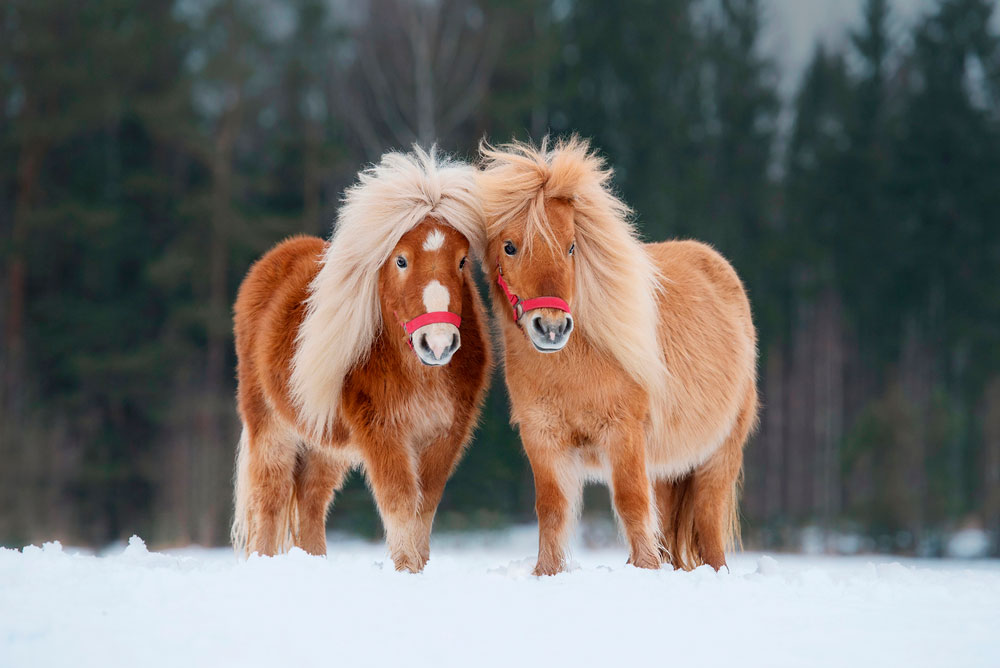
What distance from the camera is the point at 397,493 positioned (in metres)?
4.62

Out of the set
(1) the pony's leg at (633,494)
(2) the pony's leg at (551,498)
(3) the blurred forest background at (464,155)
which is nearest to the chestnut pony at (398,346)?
(2) the pony's leg at (551,498)

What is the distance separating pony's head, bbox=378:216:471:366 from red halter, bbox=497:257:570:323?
0.24 metres

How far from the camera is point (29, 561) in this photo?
4.21 meters

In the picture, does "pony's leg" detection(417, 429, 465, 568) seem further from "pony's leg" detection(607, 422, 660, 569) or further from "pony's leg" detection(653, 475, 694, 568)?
"pony's leg" detection(653, 475, 694, 568)

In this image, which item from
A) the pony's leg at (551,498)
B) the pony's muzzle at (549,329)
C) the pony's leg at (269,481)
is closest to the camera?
the pony's muzzle at (549,329)

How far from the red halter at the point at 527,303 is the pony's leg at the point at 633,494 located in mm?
730

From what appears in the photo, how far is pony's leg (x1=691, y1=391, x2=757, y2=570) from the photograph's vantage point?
5488 millimetres

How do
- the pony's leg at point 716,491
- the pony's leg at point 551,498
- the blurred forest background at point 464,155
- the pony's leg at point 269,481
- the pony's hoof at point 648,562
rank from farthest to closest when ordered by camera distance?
the blurred forest background at point 464,155 < the pony's leg at point 269,481 < the pony's leg at point 716,491 < the pony's leg at point 551,498 < the pony's hoof at point 648,562

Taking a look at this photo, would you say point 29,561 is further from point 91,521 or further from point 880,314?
point 880,314

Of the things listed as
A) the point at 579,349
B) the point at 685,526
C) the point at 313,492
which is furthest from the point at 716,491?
the point at 313,492

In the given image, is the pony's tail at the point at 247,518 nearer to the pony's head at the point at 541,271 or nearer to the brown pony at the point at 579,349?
the brown pony at the point at 579,349

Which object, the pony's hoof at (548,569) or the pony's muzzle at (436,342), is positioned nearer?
the pony's muzzle at (436,342)

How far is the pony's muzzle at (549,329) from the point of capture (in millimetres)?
4160

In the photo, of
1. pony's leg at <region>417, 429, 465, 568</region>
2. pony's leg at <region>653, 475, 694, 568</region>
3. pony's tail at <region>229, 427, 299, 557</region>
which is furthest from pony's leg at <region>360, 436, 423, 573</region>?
pony's leg at <region>653, 475, 694, 568</region>
